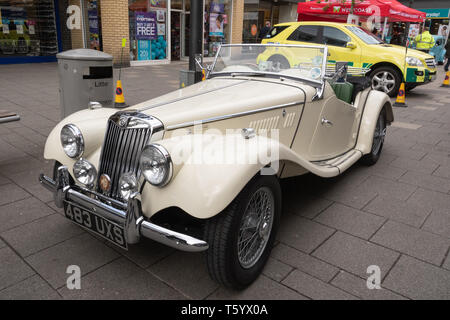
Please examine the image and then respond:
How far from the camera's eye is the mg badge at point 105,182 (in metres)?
2.46

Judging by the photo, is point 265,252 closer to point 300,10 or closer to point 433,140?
point 433,140

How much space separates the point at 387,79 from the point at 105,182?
8930mm

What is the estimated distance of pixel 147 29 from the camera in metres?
13.3

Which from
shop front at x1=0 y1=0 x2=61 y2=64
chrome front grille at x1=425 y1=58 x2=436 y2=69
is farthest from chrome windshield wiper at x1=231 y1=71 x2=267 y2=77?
shop front at x1=0 y1=0 x2=61 y2=64

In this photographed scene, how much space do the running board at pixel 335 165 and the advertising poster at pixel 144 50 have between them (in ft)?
36.0

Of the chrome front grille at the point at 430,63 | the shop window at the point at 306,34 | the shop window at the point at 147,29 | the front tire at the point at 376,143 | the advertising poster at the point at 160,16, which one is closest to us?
the front tire at the point at 376,143

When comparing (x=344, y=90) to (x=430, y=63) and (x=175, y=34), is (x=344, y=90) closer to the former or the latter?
(x=430, y=63)

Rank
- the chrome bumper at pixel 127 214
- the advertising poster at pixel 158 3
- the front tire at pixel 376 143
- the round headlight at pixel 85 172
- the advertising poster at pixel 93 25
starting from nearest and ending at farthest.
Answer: the chrome bumper at pixel 127 214 → the round headlight at pixel 85 172 → the front tire at pixel 376 143 → the advertising poster at pixel 93 25 → the advertising poster at pixel 158 3

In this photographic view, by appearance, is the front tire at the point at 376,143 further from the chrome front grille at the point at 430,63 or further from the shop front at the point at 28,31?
the shop front at the point at 28,31

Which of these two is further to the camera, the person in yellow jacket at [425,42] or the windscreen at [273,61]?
the person in yellow jacket at [425,42]

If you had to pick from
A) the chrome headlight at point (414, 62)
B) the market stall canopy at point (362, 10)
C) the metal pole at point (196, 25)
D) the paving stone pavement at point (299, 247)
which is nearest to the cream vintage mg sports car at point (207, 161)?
the paving stone pavement at point (299, 247)

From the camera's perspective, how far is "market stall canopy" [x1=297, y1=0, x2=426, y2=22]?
1236 centimetres

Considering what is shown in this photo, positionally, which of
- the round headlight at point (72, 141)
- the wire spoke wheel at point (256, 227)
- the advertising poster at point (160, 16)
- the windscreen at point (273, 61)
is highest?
the advertising poster at point (160, 16)

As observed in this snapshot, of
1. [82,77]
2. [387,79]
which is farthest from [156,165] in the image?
[387,79]
